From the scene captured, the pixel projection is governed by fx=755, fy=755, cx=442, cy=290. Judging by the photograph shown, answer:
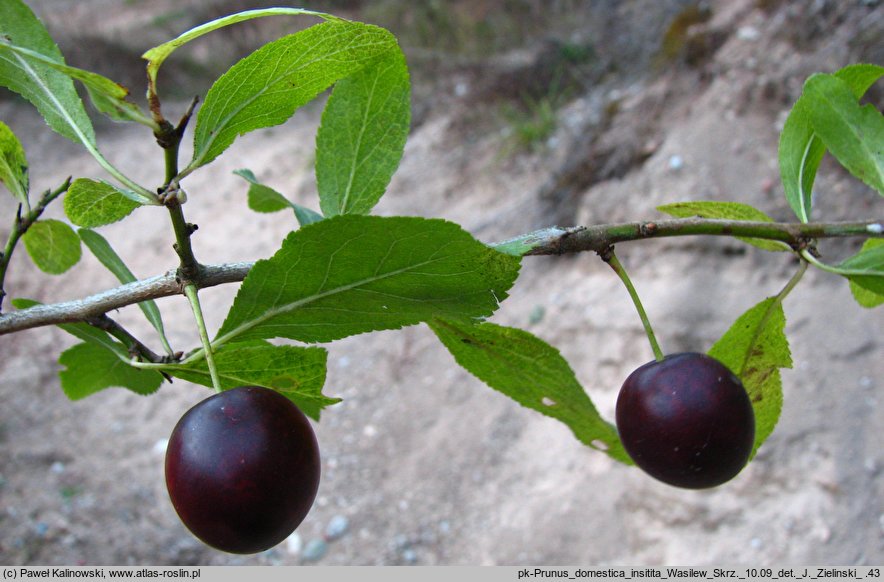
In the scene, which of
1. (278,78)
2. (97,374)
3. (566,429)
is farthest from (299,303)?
(566,429)

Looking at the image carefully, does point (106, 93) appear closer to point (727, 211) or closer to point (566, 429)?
point (727, 211)

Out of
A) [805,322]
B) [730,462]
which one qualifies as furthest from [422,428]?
[730,462]

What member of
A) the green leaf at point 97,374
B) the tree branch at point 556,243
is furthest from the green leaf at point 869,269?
the green leaf at point 97,374

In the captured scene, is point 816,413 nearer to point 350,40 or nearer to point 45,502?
point 350,40

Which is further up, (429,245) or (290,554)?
(429,245)

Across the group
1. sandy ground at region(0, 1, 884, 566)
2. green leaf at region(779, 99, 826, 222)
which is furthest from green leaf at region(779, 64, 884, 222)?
sandy ground at region(0, 1, 884, 566)

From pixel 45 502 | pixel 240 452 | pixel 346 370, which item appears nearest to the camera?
pixel 240 452
